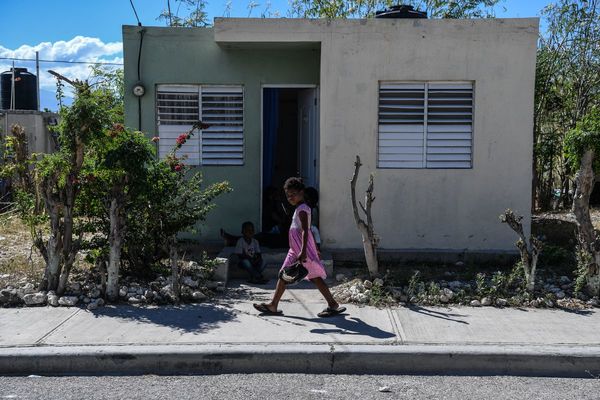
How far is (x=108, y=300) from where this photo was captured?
6805 millimetres

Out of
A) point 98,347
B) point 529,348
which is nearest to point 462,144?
point 529,348

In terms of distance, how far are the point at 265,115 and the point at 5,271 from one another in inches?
172

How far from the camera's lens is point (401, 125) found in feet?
29.2

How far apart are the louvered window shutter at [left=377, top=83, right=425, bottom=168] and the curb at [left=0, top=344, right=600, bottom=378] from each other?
404cm

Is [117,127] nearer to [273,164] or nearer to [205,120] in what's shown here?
[205,120]

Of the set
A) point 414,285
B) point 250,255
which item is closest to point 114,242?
point 250,255

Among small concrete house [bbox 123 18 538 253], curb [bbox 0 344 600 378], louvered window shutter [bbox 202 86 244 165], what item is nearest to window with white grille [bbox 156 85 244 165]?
louvered window shutter [bbox 202 86 244 165]

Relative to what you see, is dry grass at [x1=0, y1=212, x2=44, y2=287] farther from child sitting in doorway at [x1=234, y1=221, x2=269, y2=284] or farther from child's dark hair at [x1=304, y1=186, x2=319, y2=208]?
child's dark hair at [x1=304, y1=186, x2=319, y2=208]

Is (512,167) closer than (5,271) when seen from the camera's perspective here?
No

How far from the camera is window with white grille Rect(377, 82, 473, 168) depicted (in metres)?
8.85

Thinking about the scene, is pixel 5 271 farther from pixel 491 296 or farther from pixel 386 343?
pixel 491 296

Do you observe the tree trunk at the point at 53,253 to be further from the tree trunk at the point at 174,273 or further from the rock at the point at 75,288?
the tree trunk at the point at 174,273

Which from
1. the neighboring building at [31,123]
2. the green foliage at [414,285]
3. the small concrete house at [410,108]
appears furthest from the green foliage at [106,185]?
the neighboring building at [31,123]

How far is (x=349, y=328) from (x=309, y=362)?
850 millimetres
